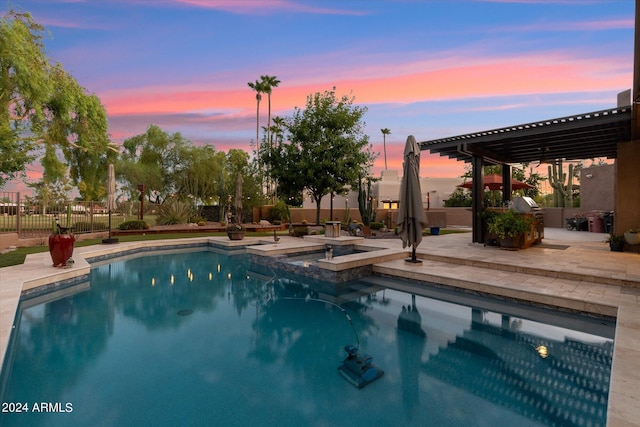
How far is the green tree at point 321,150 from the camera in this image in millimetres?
14500

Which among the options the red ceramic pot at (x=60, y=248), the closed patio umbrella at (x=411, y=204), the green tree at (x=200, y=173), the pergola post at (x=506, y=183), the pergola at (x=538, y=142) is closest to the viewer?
the red ceramic pot at (x=60, y=248)

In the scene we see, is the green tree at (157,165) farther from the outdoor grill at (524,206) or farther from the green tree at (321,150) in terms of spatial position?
the outdoor grill at (524,206)

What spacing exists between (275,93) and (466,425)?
34.2m

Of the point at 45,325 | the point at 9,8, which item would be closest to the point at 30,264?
the point at 45,325

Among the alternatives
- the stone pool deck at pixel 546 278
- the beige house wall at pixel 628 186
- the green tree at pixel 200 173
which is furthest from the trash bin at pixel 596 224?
the green tree at pixel 200 173

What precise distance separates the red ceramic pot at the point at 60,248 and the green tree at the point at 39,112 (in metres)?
10.9

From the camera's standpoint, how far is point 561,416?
8.55 feet

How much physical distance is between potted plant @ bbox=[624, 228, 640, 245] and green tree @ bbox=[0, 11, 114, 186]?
21.3 metres

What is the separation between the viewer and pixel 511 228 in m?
8.86

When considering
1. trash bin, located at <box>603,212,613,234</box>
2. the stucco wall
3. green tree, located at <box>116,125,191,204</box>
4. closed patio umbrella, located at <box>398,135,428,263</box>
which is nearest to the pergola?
closed patio umbrella, located at <box>398,135,428,263</box>

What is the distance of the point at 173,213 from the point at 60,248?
1206 cm

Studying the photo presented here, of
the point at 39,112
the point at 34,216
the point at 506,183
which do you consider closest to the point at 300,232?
the point at 506,183

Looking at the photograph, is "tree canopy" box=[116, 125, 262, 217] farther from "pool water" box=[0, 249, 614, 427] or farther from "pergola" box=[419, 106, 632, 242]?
"pool water" box=[0, 249, 614, 427]

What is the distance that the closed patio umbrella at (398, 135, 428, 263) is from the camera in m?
7.14
